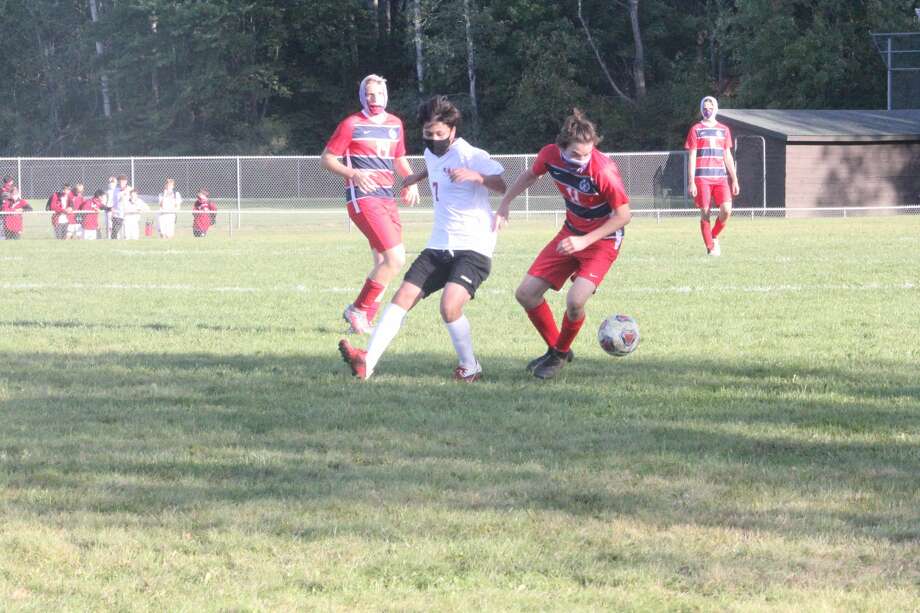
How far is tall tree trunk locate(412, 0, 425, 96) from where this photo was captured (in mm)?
54688

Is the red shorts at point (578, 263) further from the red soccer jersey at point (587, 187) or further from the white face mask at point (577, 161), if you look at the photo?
the white face mask at point (577, 161)

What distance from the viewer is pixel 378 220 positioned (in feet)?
32.3

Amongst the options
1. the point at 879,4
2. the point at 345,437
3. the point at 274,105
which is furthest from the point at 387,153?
the point at 274,105

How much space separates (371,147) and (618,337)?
2.85 m

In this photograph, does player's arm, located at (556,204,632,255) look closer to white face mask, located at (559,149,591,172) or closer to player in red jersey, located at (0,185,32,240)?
white face mask, located at (559,149,591,172)

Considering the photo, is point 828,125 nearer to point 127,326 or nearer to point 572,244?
point 127,326

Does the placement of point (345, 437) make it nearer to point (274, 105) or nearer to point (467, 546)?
point (467, 546)

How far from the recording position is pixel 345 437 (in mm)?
6086

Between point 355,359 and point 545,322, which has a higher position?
point 545,322

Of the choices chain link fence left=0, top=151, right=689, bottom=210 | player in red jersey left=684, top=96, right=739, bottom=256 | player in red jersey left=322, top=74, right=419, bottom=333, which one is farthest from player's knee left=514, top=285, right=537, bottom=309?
chain link fence left=0, top=151, right=689, bottom=210

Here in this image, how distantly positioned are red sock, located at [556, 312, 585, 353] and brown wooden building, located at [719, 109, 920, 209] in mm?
27859

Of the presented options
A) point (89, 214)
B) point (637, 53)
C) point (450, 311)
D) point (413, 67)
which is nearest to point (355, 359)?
point (450, 311)

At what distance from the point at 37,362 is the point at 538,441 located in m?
3.98

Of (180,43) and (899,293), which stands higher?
(180,43)
